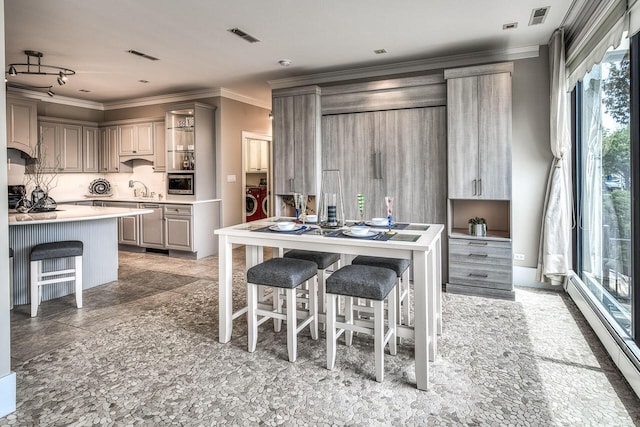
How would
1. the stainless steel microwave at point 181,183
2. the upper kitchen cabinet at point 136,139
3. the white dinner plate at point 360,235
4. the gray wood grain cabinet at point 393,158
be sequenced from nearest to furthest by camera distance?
the white dinner plate at point 360,235 → the gray wood grain cabinet at point 393,158 → the stainless steel microwave at point 181,183 → the upper kitchen cabinet at point 136,139

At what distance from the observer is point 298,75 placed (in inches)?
203

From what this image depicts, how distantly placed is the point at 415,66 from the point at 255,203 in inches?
148

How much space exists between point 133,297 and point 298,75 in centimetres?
342

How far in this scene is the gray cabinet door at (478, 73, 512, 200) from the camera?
3.85m

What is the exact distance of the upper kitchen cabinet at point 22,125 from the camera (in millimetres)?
5484

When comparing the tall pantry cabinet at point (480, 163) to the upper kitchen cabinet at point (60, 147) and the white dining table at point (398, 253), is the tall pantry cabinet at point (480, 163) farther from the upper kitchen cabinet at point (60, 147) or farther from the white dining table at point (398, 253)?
the upper kitchen cabinet at point (60, 147)

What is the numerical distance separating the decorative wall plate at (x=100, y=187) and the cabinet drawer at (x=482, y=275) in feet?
20.1

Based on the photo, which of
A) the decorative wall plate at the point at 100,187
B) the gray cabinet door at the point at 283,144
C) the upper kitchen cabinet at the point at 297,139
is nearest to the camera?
the upper kitchen cabinet at the point at 297,139

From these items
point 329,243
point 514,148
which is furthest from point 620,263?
point 329,243

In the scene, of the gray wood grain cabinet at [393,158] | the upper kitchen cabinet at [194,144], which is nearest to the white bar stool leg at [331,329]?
the gray wood grain cabinet at [393,158]

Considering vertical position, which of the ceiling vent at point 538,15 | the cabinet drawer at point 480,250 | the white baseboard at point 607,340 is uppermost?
the ceiling vent at point 538,15

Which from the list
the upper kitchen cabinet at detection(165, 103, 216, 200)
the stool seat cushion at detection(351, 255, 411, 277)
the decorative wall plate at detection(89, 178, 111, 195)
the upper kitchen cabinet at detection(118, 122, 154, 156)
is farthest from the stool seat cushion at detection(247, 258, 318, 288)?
the decorative wall plate at detection(89, 178, 111, 195)

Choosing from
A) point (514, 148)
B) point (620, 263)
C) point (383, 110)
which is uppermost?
point (383, 110)

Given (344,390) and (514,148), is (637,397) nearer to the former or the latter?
(344,390)
